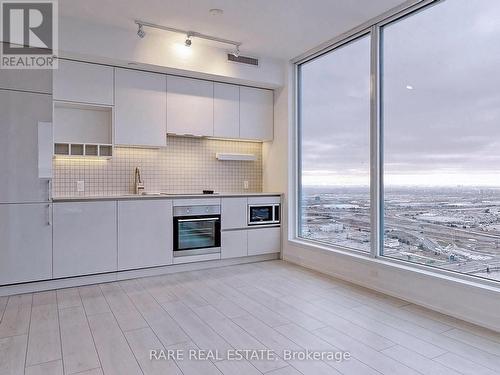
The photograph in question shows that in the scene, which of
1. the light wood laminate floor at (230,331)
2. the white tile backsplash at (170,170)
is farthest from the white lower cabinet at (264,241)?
the light wood laminate floor at (230,331)

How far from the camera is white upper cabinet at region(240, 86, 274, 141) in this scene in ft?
16.4

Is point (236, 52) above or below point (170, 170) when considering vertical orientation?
above

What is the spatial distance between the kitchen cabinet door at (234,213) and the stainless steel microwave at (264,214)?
0.09m

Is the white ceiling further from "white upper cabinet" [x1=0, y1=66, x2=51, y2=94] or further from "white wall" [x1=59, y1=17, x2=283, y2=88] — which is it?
"white upper cabinet" [x1=0, y1=66, x2=51, y2=94]

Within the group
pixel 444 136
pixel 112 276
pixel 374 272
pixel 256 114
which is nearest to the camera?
pixel 444 136

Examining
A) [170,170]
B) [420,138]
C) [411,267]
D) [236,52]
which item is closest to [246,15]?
[236,52]

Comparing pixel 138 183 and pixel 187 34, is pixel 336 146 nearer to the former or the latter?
pixel 187 34

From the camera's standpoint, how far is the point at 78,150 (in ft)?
13.5

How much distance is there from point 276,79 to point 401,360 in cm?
384

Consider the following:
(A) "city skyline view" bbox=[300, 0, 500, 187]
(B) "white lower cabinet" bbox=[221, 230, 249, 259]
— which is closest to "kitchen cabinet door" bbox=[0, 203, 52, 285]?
(B) "white lower cabinet" bbox=[221, 230, 249, 259]

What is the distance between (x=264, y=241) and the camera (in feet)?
16.0

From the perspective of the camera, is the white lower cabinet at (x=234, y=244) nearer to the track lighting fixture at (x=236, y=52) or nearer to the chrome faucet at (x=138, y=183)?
the chrome faucet at (x=138, y=183)

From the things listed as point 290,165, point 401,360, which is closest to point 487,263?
point 401,360

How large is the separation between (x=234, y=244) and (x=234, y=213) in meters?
0.41
